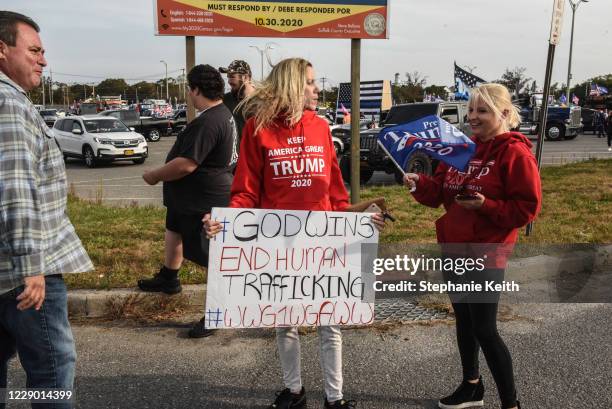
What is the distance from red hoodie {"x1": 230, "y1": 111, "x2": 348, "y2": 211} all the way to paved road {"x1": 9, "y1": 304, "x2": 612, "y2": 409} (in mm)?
1179

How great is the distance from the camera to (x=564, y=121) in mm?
29031

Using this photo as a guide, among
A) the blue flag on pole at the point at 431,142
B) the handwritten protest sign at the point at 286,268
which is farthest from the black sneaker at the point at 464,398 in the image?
the blue flag on pole at the point at 431,142

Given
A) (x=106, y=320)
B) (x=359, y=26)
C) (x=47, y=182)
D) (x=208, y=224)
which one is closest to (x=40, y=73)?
(x=47, y=182)

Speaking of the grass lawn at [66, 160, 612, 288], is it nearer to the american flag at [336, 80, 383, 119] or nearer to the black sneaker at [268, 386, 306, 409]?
the black sneaker at [268, 386, 306, 409]

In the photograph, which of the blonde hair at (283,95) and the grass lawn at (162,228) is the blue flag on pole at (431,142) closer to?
the blonde hair at (283,95)

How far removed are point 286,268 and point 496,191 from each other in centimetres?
113

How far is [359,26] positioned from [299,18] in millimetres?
639

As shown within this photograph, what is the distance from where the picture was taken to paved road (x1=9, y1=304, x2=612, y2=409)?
332cm

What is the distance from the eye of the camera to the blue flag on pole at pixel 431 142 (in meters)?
3.15

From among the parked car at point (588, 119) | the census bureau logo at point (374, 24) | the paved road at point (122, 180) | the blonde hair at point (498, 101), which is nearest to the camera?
the blonde hair at point (498, 101)

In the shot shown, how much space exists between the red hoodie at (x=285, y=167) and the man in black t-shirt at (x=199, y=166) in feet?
3.10

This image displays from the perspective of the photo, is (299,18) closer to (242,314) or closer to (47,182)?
(242,314)

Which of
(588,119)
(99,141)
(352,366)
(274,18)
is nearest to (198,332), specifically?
(352,366)

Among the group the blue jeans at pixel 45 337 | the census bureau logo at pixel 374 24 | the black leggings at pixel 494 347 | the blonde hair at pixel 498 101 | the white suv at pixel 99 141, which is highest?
the census bureau logo at pixel 374 24
